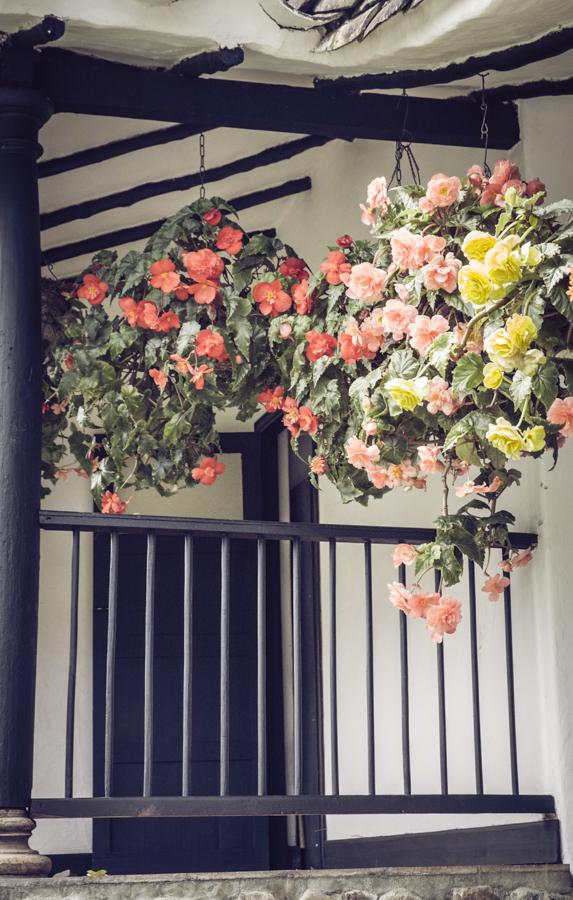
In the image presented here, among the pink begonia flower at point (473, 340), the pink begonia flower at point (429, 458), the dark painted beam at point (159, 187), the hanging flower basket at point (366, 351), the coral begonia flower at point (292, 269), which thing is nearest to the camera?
the hanging flower basket at point (366, 351)

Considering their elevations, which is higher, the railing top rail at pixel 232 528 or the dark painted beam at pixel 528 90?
the dark painted beam at pixel 528 90

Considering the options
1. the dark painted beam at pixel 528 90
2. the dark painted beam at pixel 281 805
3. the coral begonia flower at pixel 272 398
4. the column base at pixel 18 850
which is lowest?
the column base at pixel 18 850

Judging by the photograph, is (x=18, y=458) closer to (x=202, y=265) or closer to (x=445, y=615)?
(x=202, y=265)

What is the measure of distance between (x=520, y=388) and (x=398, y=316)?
19.8 inches

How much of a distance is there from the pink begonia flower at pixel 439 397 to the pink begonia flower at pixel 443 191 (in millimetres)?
525

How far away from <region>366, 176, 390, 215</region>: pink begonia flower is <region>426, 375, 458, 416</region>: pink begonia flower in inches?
24.4

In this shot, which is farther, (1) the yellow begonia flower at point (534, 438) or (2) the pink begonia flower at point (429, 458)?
(2) the pink begonia flower at point (429, 458)

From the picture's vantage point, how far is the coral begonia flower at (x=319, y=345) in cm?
408

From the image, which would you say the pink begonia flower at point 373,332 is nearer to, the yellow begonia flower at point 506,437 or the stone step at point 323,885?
the yellow begonia flower at point 506,437

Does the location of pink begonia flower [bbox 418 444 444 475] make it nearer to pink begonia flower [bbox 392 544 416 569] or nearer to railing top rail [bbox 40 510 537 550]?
pink begonia flower [bbox 392 544 416 569]

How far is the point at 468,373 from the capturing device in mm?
3336

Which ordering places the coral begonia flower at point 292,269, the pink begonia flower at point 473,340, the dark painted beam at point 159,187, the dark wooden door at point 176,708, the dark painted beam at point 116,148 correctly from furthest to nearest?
the dark wooden door at point 176,708 < the dark painted beam at point 159,187 < the dark painted beam at point 116,148 < the coral begonia flower at point 292,269 < the pink begonia flower at point 473,340

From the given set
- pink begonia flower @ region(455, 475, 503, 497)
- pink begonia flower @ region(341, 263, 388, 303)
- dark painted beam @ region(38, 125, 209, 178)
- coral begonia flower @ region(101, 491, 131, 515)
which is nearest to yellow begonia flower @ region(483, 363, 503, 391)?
pink begonia flower @ region(455, 475, 503, 497)

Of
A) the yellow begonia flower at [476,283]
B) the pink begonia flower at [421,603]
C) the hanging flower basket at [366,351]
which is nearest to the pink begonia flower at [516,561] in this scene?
the hanging flower basket at [366,351]
